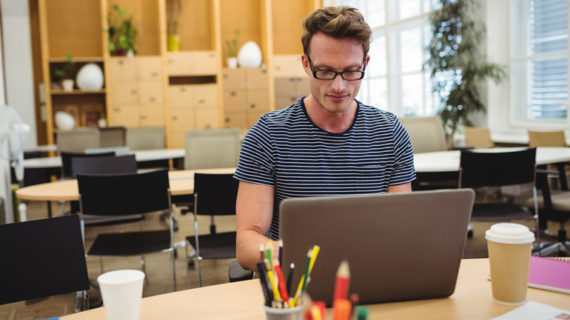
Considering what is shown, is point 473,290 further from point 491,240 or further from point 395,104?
point 395,104

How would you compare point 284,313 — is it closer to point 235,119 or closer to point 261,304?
point 261,304

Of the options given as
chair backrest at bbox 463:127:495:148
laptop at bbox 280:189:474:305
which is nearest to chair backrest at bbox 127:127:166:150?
chair backrest at bbox 463:127:495:148

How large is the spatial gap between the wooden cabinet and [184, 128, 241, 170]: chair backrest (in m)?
4.72

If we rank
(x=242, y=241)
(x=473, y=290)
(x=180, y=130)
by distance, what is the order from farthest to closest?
1. (x=180, y=130)
2. (x=242, y=241)
3. (x=473, y=290)

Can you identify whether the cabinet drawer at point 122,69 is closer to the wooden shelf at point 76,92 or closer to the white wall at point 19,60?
the wooden shelf at point 76,92

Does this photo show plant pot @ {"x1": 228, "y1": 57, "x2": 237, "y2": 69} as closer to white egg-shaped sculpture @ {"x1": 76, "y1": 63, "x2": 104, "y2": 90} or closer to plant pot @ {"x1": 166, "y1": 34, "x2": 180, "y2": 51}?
plant pot @ {"x1": 166, "y1": 34, "x2": 180, "y2": 51}

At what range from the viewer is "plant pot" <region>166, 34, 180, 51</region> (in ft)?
30.2

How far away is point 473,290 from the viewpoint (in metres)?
1.23

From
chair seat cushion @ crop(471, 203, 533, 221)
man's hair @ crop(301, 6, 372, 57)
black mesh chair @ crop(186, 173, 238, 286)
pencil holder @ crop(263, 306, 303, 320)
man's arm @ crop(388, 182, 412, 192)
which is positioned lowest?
chair seat cushion @ crop(471, 203, 533, 221)


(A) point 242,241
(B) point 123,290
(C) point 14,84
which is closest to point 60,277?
(A) point 242,241

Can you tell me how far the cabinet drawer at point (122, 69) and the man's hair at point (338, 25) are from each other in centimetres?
769

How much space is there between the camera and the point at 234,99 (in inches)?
365

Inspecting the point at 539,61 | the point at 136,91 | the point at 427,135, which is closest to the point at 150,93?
the point at 136,91

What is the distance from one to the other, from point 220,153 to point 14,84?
5.68m
